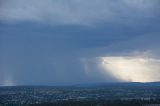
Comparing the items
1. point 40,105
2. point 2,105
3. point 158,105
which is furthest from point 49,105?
point 158,105

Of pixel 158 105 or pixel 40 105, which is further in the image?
pixel 40 105

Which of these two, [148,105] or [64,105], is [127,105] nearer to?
[148,105]

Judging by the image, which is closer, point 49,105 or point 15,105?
point 49,105

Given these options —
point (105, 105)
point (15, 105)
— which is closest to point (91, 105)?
point (105, 105)

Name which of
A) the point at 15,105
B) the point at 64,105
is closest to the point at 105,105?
the point at 64,105

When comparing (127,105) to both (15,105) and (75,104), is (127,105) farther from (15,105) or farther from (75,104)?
(15,105)

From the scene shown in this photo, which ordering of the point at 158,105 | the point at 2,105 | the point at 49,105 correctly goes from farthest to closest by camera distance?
the point at 2,105, the point at 49,105, the point at 158,105

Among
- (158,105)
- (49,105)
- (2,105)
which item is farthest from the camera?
(2,105)
